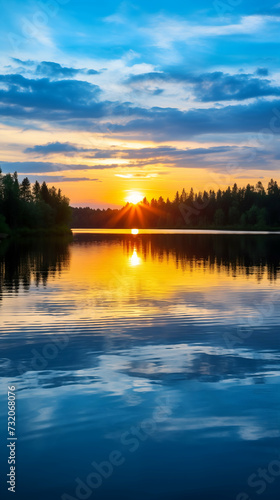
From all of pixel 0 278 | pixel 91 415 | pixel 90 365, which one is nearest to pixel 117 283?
pixel 0 278

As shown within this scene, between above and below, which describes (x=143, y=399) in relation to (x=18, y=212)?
below

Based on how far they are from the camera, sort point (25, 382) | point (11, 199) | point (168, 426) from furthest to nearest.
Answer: point (11, 199)
point (25, 382)
point (168, 426)

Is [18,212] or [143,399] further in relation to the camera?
[18,212]

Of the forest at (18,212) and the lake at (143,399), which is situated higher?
the forest at (18,212)

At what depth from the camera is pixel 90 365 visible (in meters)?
15.2

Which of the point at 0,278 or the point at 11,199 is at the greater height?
the point at 11,199

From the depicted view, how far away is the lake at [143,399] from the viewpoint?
8508 mm

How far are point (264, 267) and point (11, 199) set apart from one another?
112 metres

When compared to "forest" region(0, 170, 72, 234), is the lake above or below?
below

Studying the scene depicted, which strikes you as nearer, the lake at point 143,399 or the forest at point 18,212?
the lake at point 143,399

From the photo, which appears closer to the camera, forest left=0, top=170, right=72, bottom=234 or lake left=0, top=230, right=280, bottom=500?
lake left=0, top=230, right=280, bottom=500

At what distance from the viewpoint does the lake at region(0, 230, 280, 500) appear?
27.9ft

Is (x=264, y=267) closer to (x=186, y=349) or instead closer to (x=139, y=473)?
(x=186, y=349)

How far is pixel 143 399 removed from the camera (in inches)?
470
